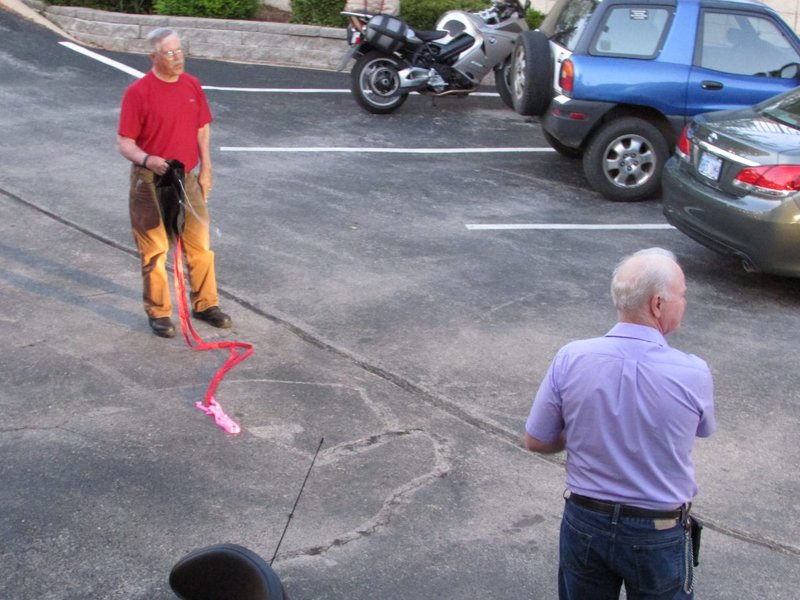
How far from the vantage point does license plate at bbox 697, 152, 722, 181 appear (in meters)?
8.37

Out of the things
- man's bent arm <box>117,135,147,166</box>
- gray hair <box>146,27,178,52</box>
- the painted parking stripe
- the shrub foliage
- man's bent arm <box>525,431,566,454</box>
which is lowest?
the painted parking stripe

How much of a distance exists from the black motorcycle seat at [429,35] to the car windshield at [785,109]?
532 cm

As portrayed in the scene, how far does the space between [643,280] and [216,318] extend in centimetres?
435

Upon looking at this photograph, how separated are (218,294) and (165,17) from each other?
29.5 ft

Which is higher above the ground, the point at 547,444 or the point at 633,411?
the point at 633,411

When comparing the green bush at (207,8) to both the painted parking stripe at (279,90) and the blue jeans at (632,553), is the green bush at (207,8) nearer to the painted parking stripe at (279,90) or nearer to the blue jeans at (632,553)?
the painted parking stripe at (279,90)

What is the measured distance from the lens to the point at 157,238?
7125 mm

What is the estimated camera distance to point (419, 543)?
5.01 meters

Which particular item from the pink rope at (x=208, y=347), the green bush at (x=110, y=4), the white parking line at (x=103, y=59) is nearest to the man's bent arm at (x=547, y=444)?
the pink rope at (x=208, y=347)

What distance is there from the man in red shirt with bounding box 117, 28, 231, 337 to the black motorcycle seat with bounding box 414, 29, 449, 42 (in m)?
6.71

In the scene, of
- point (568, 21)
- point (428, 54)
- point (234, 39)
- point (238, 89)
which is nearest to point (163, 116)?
point (568, 21)

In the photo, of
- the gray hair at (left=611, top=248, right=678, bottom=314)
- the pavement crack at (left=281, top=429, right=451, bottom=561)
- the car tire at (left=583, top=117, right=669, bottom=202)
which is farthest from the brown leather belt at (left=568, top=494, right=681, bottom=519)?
the car tire at (left=583, top=117, right=669, bottom=202)

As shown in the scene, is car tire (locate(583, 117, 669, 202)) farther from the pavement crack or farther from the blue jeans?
the blue jeans

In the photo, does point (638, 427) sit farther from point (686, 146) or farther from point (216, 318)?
point (686, 146)
